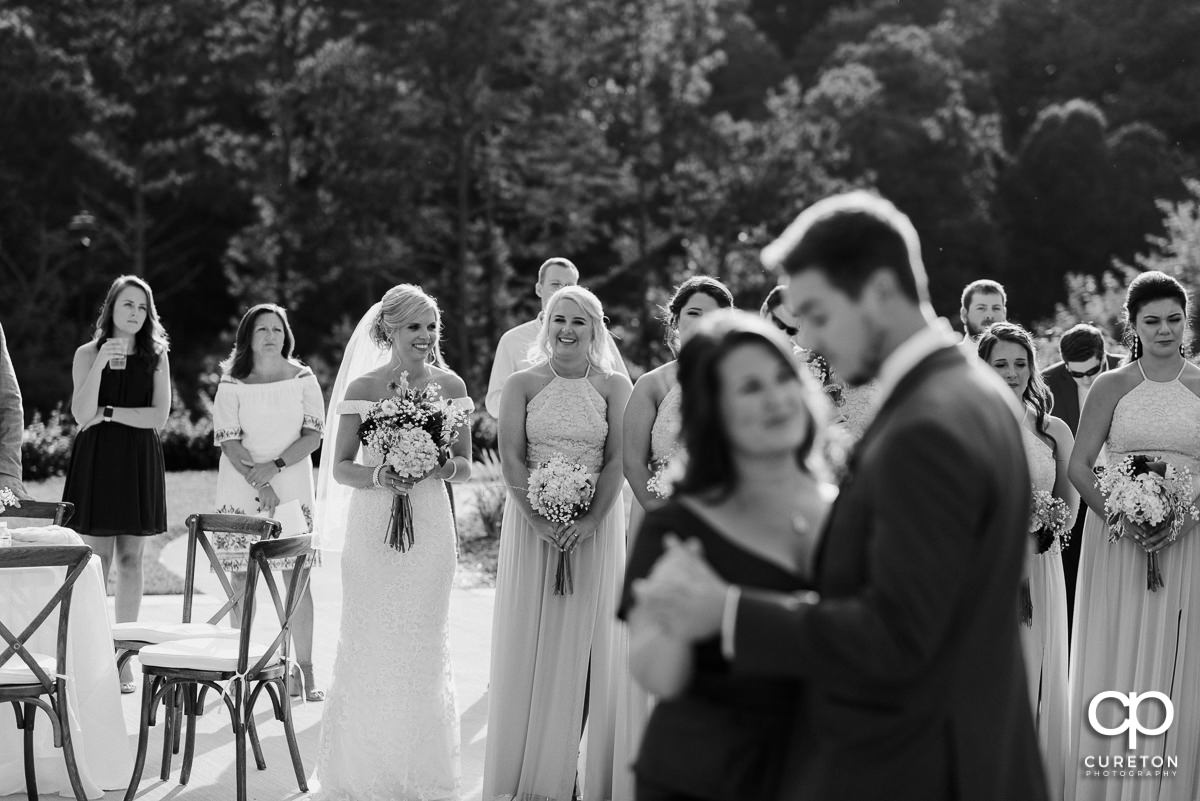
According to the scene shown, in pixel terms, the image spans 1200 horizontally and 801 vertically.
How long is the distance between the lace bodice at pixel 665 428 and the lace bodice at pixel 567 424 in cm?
31

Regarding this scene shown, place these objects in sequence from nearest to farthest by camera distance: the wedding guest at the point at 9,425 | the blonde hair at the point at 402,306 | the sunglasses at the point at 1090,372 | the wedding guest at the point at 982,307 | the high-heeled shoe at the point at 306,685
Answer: the blonde hair at the point at 402,306 → the wedding guest at the point at 9,425 → the high-heeled shoe at the point at 306,685 → the wedding guest at the point at 982,307 → the sunglasses at the point at 1090,372

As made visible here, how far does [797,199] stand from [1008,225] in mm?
8323

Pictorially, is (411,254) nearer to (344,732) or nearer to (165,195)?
(165,195)

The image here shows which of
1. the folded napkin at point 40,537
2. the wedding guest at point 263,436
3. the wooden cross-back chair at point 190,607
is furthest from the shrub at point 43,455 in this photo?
the folded napkin at point 40,537

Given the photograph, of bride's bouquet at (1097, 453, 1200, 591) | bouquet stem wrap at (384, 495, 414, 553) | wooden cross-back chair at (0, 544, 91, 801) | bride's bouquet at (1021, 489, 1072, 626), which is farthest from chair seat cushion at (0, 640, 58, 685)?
bride's bouquet at (1097, 453, 1200, 591)

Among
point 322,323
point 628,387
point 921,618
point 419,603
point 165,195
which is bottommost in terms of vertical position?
point 419,603

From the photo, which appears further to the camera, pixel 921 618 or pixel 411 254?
pixel 411 254

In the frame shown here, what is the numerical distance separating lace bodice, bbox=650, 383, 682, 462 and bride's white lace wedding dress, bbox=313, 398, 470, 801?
110cm

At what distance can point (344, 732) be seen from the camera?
6.70m

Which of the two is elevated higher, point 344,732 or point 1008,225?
point 1008,225

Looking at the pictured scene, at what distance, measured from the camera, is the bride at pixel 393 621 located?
6.67 metres

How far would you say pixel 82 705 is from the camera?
6738 mm

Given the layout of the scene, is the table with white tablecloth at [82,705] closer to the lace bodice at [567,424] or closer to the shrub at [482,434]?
the lace bodice at [567,424]

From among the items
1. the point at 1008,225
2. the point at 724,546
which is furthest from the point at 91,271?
the point at 724,546
